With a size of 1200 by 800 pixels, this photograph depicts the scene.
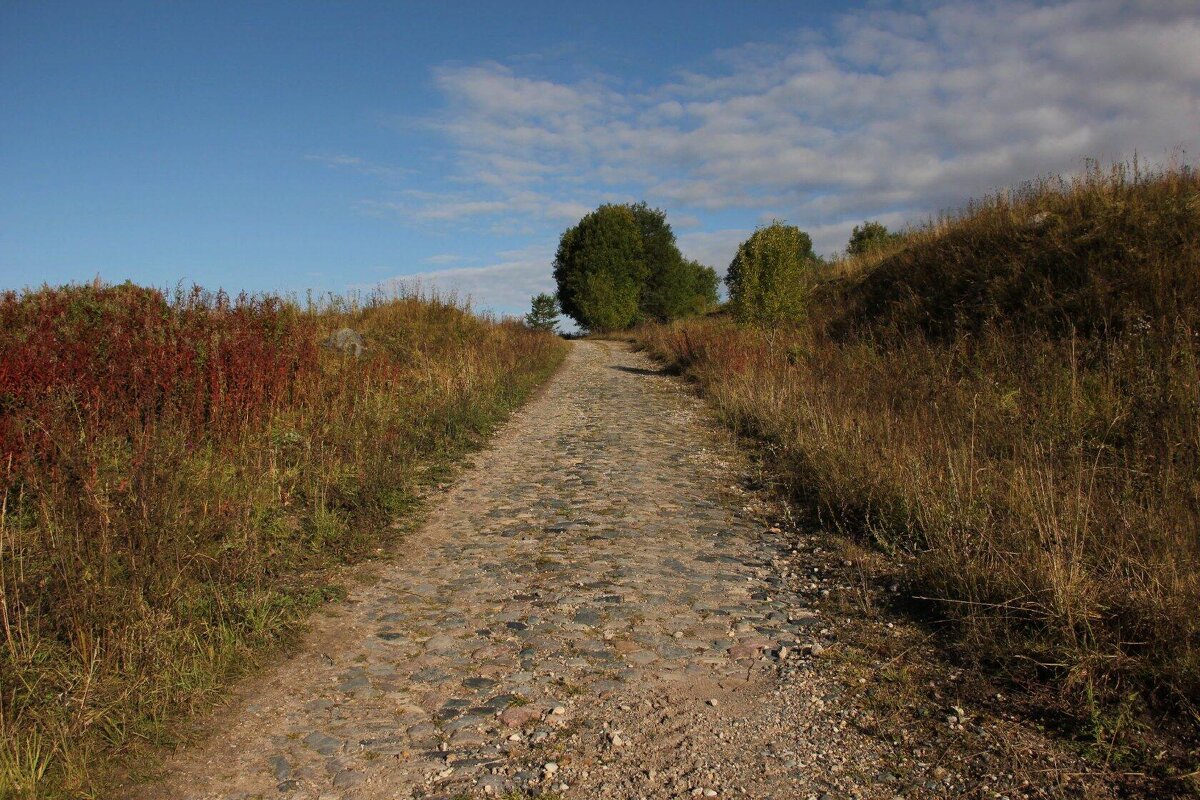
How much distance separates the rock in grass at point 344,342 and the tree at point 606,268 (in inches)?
1382

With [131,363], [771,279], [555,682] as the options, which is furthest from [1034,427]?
[771,279]

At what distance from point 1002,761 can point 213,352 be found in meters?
8.19

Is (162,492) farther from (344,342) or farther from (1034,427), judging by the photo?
(344,342)

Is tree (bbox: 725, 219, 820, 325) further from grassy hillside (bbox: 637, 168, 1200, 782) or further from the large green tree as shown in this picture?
the large green tree

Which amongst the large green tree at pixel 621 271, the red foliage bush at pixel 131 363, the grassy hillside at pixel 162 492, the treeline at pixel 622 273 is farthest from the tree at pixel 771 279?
the large green tree at pixel 621 271

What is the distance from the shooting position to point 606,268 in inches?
2025

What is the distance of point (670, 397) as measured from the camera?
16.1 metres

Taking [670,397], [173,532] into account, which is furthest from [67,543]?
[670,397]

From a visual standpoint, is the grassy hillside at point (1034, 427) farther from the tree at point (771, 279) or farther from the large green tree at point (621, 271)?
the large green tree at point (621, 271)

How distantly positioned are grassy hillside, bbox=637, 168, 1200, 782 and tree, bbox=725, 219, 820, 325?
62 centimetres

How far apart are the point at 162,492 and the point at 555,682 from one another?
2.75m

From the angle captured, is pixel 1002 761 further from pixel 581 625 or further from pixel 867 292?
pixel 867 292

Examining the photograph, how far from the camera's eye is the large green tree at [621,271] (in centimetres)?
5128

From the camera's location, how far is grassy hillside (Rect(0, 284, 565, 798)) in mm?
3494
